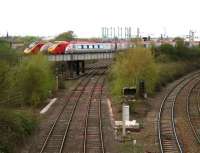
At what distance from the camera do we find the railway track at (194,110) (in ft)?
90.9

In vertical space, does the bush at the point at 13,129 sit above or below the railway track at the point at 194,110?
above

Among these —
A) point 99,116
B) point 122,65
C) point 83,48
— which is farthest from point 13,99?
point 83,48

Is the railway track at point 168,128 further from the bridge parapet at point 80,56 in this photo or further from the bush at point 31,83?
the bridge parapet at point 80,56

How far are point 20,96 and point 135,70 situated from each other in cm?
1030

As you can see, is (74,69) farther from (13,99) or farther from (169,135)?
(169,135)

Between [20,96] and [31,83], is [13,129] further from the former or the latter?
[31,83]

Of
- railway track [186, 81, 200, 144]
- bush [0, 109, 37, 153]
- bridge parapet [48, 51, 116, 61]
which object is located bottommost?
railway track [186, 81, 200, 144]

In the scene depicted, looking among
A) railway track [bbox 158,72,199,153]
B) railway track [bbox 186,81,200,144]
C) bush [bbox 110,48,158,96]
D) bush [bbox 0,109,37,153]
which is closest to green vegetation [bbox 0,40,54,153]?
bush [bbox 0,109,37,153]

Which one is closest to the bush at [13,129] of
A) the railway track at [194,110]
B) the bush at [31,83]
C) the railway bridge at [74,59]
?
the railway track at [194,110]

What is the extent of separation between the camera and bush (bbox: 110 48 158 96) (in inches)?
1597

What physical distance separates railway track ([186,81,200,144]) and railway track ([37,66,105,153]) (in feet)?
18.7

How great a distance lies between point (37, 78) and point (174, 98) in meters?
12.7

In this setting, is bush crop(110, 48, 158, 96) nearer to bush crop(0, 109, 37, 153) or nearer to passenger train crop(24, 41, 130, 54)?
bush crop(0, 109, 37, 153)

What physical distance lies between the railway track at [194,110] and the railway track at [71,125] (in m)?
5.71
